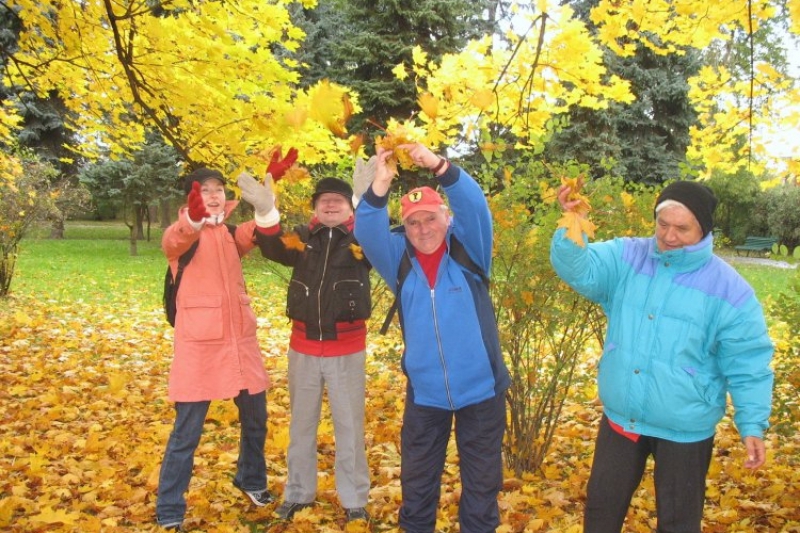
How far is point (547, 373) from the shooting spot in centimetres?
373

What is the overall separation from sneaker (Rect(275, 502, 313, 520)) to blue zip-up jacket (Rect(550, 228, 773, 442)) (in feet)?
5.47

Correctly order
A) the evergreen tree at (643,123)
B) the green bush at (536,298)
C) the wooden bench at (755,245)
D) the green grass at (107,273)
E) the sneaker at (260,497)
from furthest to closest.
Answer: the wooden bench at (755,245), the evergreen tree at (643,123), the green grass at (107,273), the green bush at (536,298), the sneaker at (260,497)

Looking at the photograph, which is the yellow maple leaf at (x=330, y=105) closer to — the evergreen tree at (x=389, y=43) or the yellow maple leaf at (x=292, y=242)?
the yellow maple leaf at (x=292, y=242)

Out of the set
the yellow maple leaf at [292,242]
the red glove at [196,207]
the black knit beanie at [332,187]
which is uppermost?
the black knit beanie at [332,187]

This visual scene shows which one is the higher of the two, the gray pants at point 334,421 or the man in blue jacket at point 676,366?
the man in blue jacket at point 676,366

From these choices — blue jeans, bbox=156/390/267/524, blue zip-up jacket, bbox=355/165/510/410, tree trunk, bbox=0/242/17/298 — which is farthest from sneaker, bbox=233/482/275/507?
tree trunk, bbox=0/242/17/298

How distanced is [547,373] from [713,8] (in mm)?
2545

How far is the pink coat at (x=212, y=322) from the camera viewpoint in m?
2.93

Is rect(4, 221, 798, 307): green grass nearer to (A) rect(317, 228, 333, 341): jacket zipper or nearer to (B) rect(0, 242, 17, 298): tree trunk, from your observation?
(B) rect(0, 242, 17, 298): tree trunk

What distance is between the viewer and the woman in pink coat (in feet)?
9.62

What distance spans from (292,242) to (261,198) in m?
0.25

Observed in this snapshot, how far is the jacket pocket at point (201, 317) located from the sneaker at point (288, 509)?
930mm

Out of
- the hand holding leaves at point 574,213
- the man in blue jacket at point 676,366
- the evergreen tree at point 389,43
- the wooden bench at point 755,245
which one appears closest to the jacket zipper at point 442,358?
the man in blue jacket at point 676,366

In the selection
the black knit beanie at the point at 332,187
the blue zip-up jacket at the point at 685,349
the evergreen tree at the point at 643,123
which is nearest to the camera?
the blue zip-up jacket at the point at 685,349
